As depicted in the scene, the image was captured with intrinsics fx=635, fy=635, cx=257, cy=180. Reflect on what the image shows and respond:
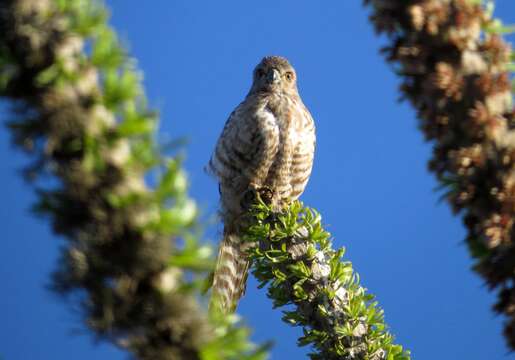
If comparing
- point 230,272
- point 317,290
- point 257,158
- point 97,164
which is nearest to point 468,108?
point 97,164

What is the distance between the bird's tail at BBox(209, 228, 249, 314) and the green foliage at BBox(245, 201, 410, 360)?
78 centimetres

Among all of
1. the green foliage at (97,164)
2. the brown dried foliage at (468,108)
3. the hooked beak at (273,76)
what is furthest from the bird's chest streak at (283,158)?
the green foliage at (97,164)

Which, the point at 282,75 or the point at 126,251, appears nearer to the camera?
the point at 126,251

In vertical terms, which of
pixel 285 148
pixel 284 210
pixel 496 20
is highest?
pixel 285 148

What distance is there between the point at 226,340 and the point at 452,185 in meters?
0.36

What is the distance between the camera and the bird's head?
4.48 metres

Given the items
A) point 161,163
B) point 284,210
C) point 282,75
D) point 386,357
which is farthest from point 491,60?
A: point 282,75

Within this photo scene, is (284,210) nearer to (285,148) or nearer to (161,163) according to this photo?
(285,148)

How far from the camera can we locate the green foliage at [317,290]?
67.8 inches

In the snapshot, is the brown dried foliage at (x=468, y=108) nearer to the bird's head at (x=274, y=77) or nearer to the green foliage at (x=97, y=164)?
the green foliage at (x=97, y=164)

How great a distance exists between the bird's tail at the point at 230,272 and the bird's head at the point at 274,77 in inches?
45.4

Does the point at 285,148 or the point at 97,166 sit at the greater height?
the point at 285,148

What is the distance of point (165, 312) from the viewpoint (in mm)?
647

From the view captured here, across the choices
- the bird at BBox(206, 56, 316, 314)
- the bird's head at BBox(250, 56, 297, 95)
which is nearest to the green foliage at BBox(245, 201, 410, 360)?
the bird at BBox(206, 56, 316, 314)
